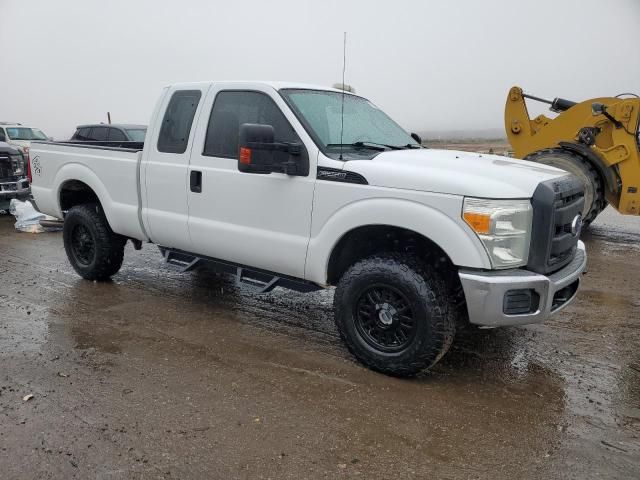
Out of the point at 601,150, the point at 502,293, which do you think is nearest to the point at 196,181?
the point at 502,293

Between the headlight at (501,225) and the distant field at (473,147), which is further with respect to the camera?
the distant field at (473,147)

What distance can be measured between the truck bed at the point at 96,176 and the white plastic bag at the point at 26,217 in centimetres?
318

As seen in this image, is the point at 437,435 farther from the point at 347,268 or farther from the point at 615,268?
the point at 615,268

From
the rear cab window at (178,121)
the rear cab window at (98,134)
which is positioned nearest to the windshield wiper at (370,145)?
the rear cab window at (178,121)

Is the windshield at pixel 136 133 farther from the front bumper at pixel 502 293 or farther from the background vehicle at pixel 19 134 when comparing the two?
the front bumper at pixel 502 293

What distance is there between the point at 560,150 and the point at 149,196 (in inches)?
265

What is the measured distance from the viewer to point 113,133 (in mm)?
12133

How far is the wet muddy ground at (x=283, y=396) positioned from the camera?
9.30 ft

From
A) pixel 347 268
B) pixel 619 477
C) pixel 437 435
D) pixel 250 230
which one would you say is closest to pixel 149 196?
pixel 250 230

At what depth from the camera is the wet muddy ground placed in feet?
9.30

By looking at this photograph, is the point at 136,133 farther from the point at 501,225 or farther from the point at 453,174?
the point at 501,225

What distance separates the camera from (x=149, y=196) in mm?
5125

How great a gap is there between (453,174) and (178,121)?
268 cm

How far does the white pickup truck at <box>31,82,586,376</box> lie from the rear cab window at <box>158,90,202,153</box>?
0.05 ft
